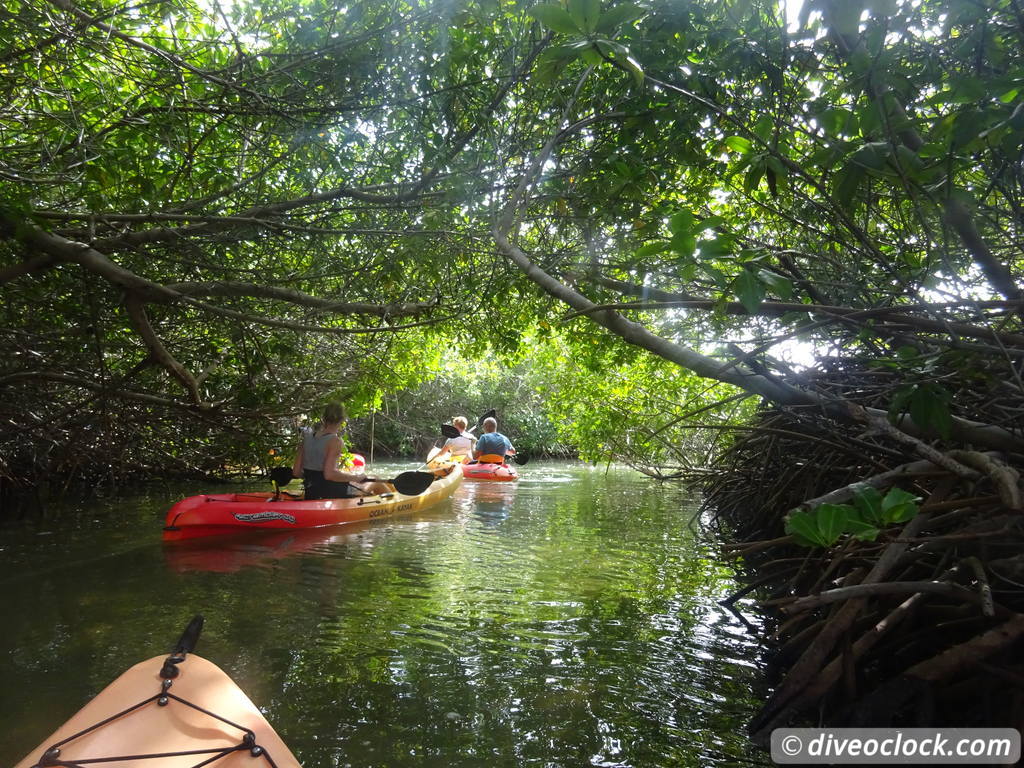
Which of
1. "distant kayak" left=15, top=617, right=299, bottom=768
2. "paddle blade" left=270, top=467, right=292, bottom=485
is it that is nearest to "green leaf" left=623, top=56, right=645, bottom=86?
"distant kayak" left=15, top=617, right=299, bottom=768

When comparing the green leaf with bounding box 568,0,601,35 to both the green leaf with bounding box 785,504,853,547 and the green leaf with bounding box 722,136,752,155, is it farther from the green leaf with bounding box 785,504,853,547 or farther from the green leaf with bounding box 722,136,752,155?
the green leaf with bounding box 785,504,853,547

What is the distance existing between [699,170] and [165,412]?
247 inches

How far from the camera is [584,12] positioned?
66.1 inches

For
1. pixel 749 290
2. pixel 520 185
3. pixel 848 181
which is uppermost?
pixel 520 185

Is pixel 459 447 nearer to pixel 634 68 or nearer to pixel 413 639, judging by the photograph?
pixel 413 639

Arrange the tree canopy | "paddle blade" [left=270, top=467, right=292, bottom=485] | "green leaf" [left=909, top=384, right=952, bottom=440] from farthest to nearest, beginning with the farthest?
"paddle blade" [left=270, top=467, right=292, bottom=485]
the tree canopy
"green leaf" [left=909, top=384, right=952, bottom=440]

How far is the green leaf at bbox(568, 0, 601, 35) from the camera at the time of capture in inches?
65.6

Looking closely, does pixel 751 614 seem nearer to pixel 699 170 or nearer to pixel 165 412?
pixel 699 170

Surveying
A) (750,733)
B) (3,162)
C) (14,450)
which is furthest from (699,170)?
(14,450)

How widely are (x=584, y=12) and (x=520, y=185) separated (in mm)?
2607

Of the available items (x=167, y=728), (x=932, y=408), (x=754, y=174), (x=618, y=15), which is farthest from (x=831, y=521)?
(x=167, y=728)

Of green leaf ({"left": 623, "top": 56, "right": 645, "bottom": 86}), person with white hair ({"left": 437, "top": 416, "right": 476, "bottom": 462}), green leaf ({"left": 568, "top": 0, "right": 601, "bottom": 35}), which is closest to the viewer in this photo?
green leaf ({"left": 568, "top": 0, "right": 601, "bottom": 35})

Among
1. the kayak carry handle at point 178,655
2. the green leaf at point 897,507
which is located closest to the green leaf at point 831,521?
the green leaf at point 897,507

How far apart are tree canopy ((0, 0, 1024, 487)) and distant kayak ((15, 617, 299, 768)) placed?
1.88 m
